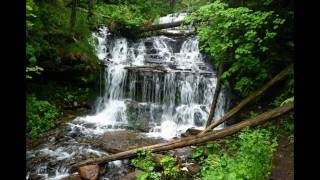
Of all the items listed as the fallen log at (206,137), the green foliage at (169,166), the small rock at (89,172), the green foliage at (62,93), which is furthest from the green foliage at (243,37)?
the green foliage at (62,93)

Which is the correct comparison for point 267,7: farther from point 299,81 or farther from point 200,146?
point 299,81

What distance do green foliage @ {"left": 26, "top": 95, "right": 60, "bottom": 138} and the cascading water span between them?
28.5 inches

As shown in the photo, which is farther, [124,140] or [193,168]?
[124,140]

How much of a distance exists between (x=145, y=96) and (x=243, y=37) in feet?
20.0

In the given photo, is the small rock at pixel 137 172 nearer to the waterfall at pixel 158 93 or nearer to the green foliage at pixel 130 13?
the waterfall at pixel 158 93

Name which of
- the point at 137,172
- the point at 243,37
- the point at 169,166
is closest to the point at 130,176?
the point at 137,172

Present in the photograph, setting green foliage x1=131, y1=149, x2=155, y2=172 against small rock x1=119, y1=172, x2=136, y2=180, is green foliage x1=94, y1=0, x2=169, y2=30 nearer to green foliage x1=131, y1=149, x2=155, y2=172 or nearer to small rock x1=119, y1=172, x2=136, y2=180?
green foliage x1=131, y1=149, x2=155, y2=172

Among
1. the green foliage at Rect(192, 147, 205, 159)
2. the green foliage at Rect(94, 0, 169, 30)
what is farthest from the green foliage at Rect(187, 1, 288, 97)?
the green foliage at Rect(94, 0, 169, 30)

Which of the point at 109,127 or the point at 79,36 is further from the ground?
the point at 79,36

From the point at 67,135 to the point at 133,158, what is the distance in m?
3.53

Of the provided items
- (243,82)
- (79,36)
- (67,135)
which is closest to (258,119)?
(243,82)

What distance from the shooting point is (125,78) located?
617 inches

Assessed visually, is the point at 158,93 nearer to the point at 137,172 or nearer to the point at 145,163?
the point at 145,163

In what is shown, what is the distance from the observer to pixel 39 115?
43.2 ft
